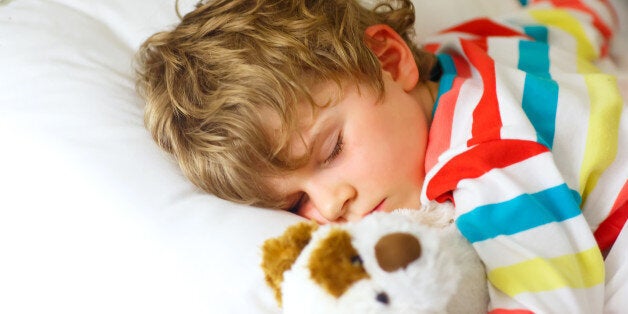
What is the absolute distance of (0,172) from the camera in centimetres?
96

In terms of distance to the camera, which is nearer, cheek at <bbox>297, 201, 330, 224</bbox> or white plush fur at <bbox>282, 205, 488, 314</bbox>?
white plush fur at <bbox>282, 205, 488, 314</bbox>

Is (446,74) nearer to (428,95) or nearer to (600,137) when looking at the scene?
(428,95)

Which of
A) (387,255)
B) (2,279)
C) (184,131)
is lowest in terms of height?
(2,279)

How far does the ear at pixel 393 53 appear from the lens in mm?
1064

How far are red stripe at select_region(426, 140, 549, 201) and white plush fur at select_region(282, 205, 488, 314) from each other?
0.13 m

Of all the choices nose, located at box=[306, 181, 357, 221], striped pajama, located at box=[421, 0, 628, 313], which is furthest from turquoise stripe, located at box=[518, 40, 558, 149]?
nose, located at box=[306, 181, 357, 221]

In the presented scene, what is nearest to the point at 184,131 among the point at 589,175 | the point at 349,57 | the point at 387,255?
the point at 349,57

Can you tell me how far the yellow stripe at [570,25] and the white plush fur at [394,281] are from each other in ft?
2.38

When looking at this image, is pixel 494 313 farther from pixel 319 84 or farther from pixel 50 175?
pixel 50 175

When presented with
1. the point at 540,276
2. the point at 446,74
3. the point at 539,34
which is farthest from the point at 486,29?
the point at 540,276

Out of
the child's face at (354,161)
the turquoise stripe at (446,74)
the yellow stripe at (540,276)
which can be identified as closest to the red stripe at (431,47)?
the turquoise stripe at (446,74)

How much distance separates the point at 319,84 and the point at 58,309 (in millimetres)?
450

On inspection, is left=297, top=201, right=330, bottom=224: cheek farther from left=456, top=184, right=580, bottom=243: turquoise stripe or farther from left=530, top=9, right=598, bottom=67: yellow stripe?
left=530, top=9, right=598, bottom=67: yellow stripe

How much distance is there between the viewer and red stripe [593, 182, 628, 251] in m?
0.86
